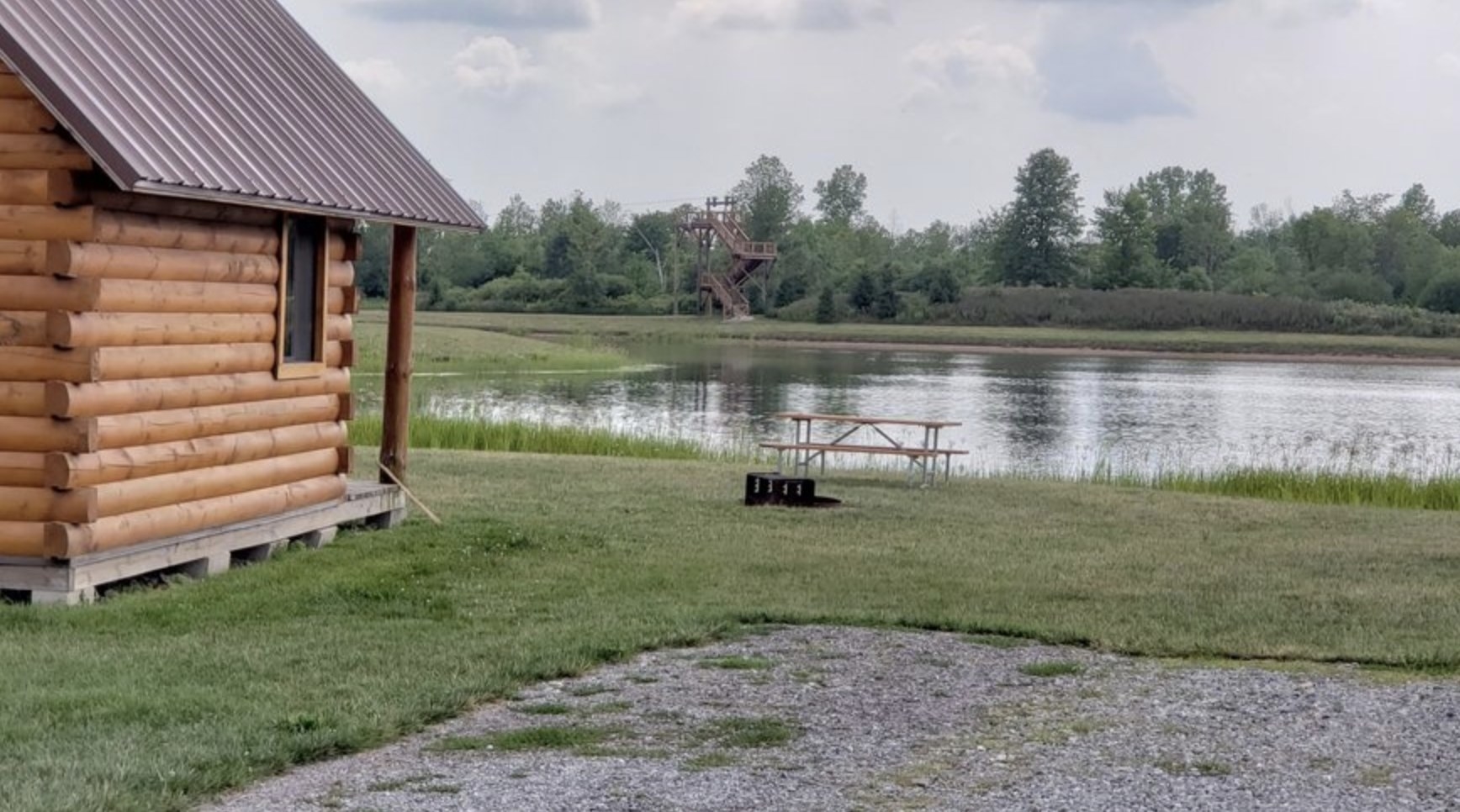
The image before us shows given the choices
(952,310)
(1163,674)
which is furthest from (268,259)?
(952,310)

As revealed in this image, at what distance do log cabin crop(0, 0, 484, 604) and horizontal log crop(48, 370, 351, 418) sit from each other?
18mm

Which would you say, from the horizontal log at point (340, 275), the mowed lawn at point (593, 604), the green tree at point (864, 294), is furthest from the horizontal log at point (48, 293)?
the green tree at point (864, 294)

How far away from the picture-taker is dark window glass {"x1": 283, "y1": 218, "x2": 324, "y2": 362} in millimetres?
13953

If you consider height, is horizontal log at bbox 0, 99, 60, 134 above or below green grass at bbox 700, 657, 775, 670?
above

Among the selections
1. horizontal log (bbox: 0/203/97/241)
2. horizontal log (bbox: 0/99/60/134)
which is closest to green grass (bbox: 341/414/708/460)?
horizontal log (bbox: 0/203/97/241)

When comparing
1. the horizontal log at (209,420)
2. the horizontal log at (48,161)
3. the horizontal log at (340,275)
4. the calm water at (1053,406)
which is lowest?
the calm water at (1053,406)

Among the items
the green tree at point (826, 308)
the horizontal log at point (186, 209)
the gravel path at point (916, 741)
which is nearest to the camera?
the gravel path at point (916, 741)

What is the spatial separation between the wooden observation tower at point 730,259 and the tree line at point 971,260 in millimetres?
1619

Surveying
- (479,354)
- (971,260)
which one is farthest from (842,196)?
(479,354)

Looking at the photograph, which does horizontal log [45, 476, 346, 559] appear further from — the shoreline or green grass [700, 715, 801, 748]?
the shoreline

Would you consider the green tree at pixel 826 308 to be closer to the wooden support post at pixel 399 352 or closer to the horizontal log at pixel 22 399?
the wooden support post at pixel 399 352

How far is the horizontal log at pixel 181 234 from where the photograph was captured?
11.3m

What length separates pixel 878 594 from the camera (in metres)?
12.8

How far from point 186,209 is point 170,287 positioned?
53cm
